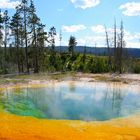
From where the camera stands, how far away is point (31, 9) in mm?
44094

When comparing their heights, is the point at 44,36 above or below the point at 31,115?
above

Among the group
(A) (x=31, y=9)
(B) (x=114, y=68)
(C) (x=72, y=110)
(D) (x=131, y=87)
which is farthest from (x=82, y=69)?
(C) (x=72, y=110)

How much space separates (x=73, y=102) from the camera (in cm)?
2019

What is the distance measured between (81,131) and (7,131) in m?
2.95

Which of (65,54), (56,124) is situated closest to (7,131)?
(56,124)

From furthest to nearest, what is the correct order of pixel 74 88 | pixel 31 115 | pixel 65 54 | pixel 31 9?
pixel 65 54 < pixel 31 9 < pixel 74 88 < pixel 31 115

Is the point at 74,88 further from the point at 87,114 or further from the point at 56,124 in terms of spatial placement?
the point at 56,124

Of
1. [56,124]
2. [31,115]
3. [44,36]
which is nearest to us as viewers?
[56,124]

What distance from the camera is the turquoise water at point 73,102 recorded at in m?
17.1

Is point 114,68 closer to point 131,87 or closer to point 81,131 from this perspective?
point 131,87

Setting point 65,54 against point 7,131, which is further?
point 65,54

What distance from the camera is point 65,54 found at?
74.9 metres

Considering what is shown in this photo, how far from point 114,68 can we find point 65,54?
101 ft

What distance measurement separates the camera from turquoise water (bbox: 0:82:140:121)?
17.1 meters
